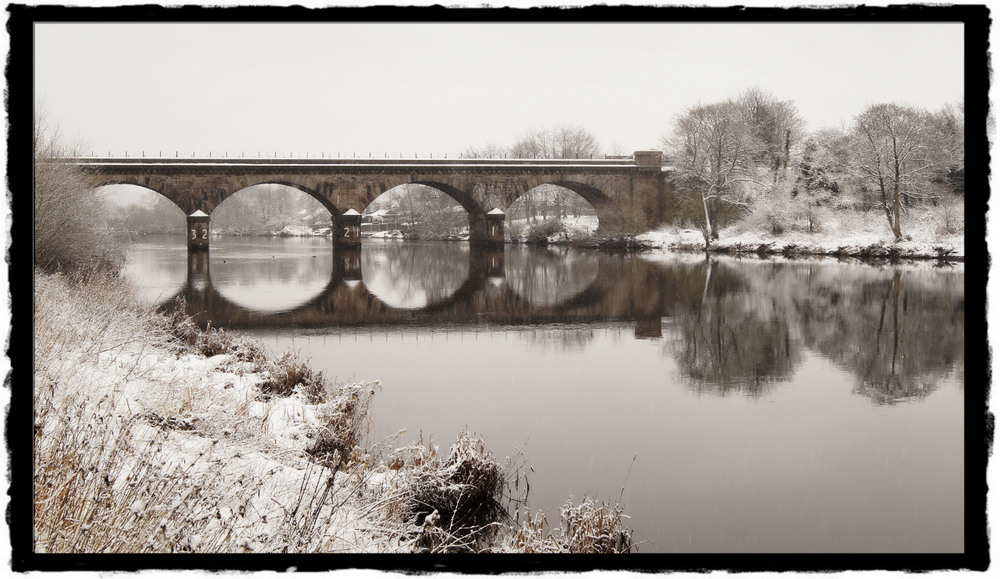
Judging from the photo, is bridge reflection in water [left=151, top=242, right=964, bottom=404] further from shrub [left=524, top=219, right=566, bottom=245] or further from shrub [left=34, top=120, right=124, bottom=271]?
shrub [left=524, top=219, right=566, bottom=245]

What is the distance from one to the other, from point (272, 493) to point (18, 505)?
2736 millimetres

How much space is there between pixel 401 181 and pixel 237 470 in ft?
141

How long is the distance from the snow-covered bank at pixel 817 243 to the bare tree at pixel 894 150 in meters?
0.90

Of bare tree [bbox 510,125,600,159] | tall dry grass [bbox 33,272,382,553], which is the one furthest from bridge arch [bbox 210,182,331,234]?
tall dry grass [bbox 33,272,382,553]

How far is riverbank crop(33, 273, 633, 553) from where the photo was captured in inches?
145

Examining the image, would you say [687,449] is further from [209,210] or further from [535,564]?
[209,210]

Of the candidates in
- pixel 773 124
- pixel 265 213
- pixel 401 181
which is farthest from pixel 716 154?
pixel 265 213

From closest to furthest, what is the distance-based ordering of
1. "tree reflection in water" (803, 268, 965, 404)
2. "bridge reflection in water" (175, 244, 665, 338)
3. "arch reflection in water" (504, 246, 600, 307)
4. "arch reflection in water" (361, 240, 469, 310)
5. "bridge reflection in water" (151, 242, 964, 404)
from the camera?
"tree reflection in water" (803, 268, 965, 404) → "bridge reflection in water" (151, 242, 964, 404) → "bridge reflection in water" (175, 244, 665, 338) → "arch reflection in water" (361, 240, 469, 310) → "arch reflection in water" (504, 246, 600, 307)

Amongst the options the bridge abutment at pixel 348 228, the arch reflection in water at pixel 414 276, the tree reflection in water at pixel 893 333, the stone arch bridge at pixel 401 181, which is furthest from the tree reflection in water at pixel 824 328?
the bridge abutment at pixel 348 228

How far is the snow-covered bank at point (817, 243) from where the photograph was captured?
31406mm

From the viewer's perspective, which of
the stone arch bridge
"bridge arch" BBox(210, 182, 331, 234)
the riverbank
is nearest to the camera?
the riverbank

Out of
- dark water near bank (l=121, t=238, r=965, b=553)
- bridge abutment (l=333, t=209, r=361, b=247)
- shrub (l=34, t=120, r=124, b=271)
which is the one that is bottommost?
dark water near bank (l=121, t=238, r=965, b=553)

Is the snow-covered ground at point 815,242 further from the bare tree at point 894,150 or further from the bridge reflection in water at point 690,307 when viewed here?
the bridge reflection in water at point 690,307

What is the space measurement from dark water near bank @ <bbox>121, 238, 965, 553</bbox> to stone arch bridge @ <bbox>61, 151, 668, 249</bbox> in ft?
65.3
